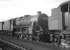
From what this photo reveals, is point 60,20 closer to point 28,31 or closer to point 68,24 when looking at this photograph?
point 68,24

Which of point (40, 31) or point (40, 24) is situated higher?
point (40, 24)

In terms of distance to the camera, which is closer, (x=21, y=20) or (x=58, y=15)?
(x=58, y=15)

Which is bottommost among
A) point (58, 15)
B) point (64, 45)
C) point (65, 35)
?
point (64, 45)

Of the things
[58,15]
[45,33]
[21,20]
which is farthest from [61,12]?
[21,20]

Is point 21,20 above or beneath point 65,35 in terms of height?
above

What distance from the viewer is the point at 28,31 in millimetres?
15719

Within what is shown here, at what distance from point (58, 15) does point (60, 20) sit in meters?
0.57

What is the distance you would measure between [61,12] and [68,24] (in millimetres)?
1308

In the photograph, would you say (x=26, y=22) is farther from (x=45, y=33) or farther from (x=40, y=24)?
(x=45, y=33)

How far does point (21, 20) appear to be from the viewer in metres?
19.0

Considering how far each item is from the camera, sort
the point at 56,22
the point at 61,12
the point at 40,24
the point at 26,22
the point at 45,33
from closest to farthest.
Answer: the point at 61,12, the point at 56,22, the point at 45,33, the point at 40,24, the point at 26,22

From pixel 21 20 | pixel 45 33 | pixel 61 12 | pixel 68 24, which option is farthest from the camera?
pixel 21 20

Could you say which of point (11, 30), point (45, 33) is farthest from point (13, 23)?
point (45, 33)

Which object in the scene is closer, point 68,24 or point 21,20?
point 68,24
